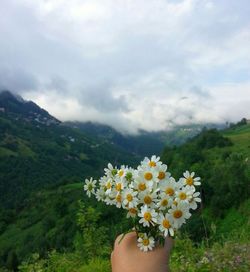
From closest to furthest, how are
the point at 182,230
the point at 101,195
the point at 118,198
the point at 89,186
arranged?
the point at 118,198 → the point at 101,195 → the point at 89,186 → the point at 182,230

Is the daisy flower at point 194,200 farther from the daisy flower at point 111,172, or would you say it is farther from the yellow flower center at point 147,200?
the daisy flower at point 111,172

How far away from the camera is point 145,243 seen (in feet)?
12.6

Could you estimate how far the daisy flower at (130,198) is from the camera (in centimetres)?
364

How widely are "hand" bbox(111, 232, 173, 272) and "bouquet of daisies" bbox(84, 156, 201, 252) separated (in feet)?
0.21

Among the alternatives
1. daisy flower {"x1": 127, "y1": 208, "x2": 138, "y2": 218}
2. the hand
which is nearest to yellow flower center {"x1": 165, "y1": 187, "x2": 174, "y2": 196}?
daisy flower {"x1": 127, "y1": 208, "x2": 138, "y2": 218}

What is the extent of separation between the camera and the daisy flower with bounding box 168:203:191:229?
3584 millimetres

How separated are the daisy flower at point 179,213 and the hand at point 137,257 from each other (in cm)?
38

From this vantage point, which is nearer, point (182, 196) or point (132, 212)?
point (182, 196)

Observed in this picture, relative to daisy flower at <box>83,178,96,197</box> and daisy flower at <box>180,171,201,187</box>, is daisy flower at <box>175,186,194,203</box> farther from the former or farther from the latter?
daisy flower at <box>83,178,96,197</box>

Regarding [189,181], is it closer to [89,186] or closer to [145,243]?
[145,243]

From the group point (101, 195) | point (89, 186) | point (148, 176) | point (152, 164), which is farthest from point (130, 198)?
point (89, 186)

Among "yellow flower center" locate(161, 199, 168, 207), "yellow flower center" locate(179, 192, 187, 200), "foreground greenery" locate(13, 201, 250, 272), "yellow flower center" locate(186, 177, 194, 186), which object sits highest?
"yellow flower center" locate(186, 177, 194, 186)

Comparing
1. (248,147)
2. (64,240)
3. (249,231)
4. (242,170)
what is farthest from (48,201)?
(249,231)

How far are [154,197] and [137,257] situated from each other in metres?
0.55
